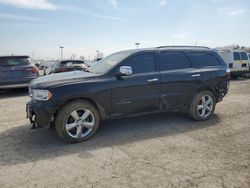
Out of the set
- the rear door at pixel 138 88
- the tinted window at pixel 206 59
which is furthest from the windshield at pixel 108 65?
the tinted window at pixel 206 59

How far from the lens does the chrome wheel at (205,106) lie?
644cm

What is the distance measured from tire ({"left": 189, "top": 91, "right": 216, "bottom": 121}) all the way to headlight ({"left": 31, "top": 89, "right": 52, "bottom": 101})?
3.38m

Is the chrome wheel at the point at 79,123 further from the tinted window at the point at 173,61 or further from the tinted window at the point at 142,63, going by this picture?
the tinted window at the point at 173,61

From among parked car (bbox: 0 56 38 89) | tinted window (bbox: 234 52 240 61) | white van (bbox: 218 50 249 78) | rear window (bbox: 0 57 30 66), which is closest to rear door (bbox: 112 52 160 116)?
parked car (bbox: 0 56 38 89)

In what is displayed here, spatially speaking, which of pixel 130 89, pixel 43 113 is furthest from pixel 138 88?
pixel 43 113

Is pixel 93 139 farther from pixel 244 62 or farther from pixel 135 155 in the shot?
pixel 244 62

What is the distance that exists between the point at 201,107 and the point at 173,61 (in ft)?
4.43

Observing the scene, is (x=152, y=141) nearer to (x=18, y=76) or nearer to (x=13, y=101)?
(x=13, y=101)

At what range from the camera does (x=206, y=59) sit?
672 cm

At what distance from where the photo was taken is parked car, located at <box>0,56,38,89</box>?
1028cm

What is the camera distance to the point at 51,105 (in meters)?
4.81

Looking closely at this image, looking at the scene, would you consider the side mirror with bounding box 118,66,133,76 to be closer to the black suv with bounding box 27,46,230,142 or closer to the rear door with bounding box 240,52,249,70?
the black suv with bounding box 27,46,230,142

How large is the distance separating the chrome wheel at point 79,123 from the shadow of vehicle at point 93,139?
0.69ft

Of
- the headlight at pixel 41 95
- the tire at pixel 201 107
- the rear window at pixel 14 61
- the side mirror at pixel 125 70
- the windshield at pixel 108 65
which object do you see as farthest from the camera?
the rear window at pixel 14 61
